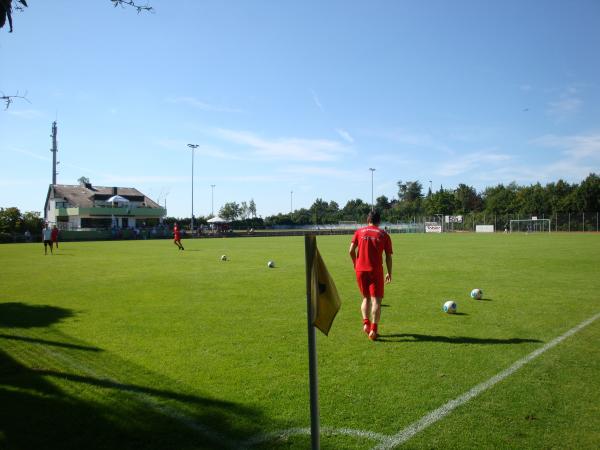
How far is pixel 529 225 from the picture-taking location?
230 ft

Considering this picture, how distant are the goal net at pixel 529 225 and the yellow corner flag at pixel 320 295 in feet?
244

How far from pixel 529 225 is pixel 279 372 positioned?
7418 cm

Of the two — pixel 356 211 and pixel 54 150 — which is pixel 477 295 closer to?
pixel 54 150

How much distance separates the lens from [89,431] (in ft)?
13.1

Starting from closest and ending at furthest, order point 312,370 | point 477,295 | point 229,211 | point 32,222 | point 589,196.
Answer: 1. point 312,370
2. point 477,295
3. point 32,222
4. point 589,196
5. point 229,211

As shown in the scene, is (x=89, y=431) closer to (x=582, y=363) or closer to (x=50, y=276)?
(x=582, y=363)

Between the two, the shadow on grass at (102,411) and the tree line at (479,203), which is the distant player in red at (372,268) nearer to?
the shadow on grass at (102,411)

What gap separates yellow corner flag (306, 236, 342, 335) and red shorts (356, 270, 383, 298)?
4.11 metres

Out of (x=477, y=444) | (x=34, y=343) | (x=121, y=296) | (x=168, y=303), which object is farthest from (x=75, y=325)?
(x=477, y=444)

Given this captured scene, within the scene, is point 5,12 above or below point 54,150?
below

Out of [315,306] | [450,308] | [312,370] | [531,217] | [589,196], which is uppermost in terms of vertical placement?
[589,196]

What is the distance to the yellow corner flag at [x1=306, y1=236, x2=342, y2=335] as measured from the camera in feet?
9.82

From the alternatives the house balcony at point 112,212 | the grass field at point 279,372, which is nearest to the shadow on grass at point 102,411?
the grass field at point 279,372

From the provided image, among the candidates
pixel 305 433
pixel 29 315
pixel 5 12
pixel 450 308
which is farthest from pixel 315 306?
pixel 29 315
